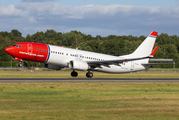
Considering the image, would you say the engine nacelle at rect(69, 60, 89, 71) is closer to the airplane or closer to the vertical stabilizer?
the airplane

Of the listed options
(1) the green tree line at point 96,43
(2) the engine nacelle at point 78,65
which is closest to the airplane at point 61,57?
(2) the engine nacelle at point 78,65

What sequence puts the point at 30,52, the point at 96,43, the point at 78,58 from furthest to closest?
the point at 96,43 < the point at 78,58 < the point at 30,52

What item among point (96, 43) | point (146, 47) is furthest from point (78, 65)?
point (96, 43)

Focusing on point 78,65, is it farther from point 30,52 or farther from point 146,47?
point 146,47

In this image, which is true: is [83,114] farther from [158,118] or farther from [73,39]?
[73,39]

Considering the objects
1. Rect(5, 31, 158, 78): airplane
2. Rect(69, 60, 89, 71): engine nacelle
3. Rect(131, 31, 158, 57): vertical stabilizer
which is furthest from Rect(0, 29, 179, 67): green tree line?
Rect(69, 60, 89, 71): engine nacelle

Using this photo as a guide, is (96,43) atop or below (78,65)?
atop

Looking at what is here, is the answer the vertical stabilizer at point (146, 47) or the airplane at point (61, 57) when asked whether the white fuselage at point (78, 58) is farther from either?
the vertical stabilizer at point (146, 47)

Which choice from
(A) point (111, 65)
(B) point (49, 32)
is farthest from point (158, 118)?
(B) point (49, 32)

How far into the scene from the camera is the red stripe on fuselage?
3991 cm

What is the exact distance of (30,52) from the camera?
39.9 meters

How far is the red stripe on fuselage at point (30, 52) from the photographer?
3991 cm

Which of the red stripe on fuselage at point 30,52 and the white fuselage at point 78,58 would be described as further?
the white fuselage at point 78,58

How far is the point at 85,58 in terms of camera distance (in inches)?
1720
